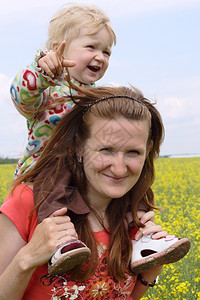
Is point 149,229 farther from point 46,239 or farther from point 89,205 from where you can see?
point 46,239

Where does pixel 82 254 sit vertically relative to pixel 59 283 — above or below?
above

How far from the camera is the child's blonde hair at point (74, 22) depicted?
7.91 ft

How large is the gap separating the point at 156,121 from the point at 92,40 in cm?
79

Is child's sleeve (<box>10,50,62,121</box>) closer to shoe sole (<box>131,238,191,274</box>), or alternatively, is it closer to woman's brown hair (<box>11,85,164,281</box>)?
woman's brown hair (<box>11,85,164,281</box>)

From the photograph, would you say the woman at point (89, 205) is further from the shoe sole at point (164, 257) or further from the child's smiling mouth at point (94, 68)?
the child's smiling mouth at point (94, 68)

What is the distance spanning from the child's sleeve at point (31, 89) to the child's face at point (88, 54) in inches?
12.9

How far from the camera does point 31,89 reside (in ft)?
6.18

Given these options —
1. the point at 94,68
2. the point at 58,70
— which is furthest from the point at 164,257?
the point at 94,68

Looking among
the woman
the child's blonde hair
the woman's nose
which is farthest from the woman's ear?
the child's blonde hair

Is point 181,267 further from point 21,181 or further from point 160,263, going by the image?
point 21,181

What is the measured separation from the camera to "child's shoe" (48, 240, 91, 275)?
57.5 inches

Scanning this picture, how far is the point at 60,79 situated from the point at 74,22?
435 millimetres

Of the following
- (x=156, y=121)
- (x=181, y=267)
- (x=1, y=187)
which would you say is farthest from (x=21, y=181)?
(x=1, y=187)

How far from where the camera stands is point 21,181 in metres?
1.76
